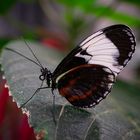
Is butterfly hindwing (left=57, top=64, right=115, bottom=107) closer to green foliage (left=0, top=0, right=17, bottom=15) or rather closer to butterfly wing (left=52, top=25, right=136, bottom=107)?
butterfly wing (left=52, top=25, right=136, bottom=107)

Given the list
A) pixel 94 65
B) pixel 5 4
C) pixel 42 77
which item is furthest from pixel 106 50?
pixel 5 4

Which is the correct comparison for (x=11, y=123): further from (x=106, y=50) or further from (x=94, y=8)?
(x=94, y=8)

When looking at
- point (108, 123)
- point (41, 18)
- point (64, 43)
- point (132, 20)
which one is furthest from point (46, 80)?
point (41, 18)

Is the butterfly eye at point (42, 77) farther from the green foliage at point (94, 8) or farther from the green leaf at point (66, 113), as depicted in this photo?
the green foliage at point (94, 8)

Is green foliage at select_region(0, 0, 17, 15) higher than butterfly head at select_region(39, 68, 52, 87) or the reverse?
higher

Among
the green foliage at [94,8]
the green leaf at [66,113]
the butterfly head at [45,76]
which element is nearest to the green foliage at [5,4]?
the green foliage at [94,8]

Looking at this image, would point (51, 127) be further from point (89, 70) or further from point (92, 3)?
point (92, 3)

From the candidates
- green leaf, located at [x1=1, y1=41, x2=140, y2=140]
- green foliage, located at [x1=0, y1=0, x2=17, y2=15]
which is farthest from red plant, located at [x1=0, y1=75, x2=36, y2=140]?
green foliage, located at [x1=0, y1=0, x2=17, y2=15]
